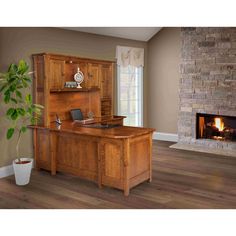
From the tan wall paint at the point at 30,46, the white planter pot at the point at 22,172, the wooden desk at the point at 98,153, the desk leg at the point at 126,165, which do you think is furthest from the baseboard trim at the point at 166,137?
the white planter pot at the point at 22,172

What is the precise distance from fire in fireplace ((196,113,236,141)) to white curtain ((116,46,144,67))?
1843mm

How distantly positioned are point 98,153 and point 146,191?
2.63 feet

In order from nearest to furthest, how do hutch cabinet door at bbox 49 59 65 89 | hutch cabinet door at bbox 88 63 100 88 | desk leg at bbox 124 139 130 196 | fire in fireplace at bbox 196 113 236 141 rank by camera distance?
desk leg at bbox 124 139 130 196, hutch cabinet door at bbox 49 59 65 89, hutch cabinet door at bbox 88 63 100 88, fire in fireplace at bbox 196 113 236 141

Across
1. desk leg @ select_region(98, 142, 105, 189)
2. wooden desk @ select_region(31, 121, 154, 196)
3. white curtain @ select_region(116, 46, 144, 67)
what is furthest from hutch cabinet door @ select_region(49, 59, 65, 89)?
white curtain @ select_region(116, 46, 144, 67)

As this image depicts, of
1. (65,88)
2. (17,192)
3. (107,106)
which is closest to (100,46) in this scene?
(107,106)

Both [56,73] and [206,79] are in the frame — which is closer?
[56,73]

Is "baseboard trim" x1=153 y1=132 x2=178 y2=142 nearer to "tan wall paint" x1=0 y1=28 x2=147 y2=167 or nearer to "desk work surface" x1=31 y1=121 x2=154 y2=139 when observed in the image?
"tan wall paint" x1=0 y1=28 x2=147 y2=167

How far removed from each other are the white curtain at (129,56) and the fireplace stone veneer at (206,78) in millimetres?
1026

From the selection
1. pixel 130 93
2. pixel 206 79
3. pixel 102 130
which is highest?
pixel 206 79

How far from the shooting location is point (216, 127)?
6926 mm

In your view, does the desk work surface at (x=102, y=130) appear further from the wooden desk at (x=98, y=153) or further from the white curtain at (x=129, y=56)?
the white curtain at (x=129, y=56)

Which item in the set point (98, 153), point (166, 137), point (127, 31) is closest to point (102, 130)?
point (98, 153)

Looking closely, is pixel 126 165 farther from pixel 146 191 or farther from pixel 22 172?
pixel 22 172

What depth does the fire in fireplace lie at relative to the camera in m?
6.73
